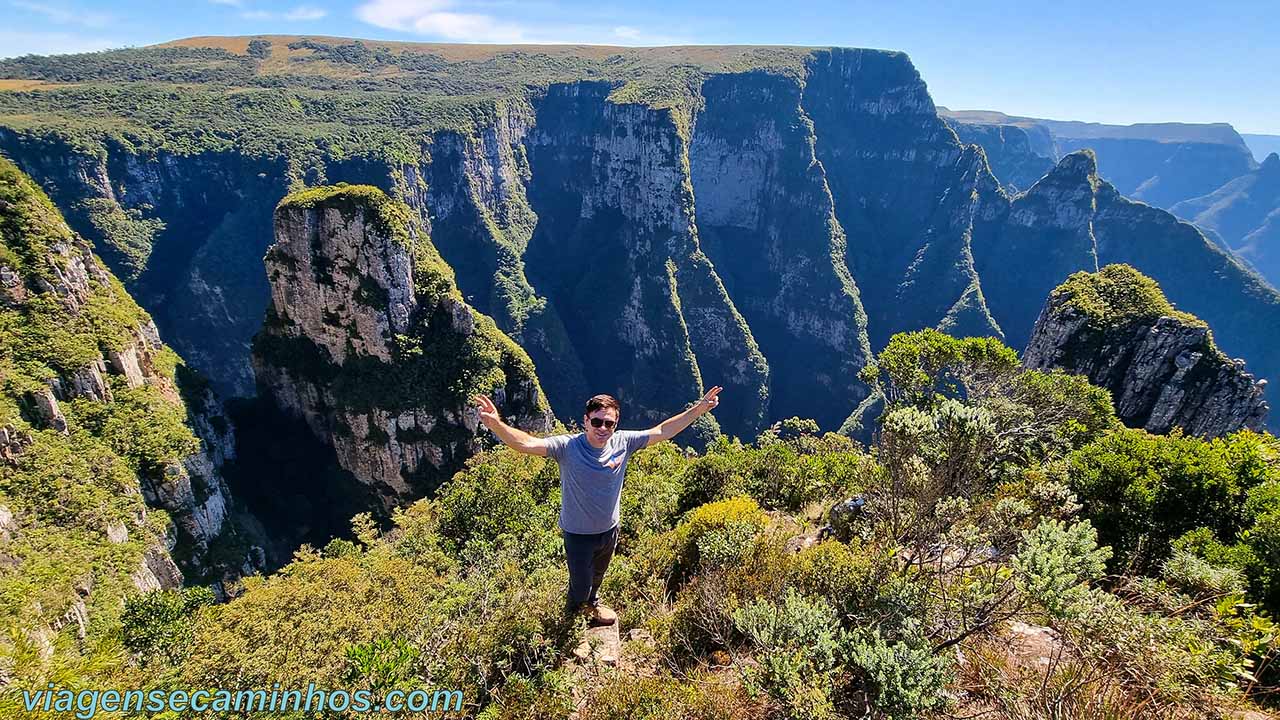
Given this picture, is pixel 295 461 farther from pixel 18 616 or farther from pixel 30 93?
pixel 30 93

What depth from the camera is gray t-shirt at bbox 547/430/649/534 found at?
7.21 metres

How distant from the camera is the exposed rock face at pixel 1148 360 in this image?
127 ft

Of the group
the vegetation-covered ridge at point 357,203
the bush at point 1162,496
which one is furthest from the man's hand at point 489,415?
the vegetation-covered ridge at point 357,203

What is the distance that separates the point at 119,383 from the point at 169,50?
→ 6363 inches

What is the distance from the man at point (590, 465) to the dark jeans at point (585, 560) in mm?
14

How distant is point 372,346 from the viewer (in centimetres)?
5153

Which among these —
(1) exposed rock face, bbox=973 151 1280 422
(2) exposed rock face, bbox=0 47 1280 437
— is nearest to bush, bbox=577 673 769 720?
(2) exposed rock face, bbox=0 47 1280 437

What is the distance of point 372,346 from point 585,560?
5075cm

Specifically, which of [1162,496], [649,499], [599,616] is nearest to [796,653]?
[599,616]

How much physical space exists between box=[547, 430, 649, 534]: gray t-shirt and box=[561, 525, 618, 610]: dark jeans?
0.62 feet

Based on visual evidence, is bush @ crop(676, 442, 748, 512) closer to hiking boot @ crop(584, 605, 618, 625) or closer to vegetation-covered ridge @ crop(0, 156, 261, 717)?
hiking boot @ crop(584, 605, 618, 625)

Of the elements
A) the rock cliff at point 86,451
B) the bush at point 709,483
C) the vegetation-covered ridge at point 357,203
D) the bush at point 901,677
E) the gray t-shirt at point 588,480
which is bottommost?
the rock cliff at point 86,451

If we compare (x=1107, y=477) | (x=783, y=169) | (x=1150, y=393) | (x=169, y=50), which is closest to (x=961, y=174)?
(x=783, y=169)

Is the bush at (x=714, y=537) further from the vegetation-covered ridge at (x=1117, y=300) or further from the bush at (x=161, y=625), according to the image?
the vegetation-covered ridge at (x=1117, y=300)
